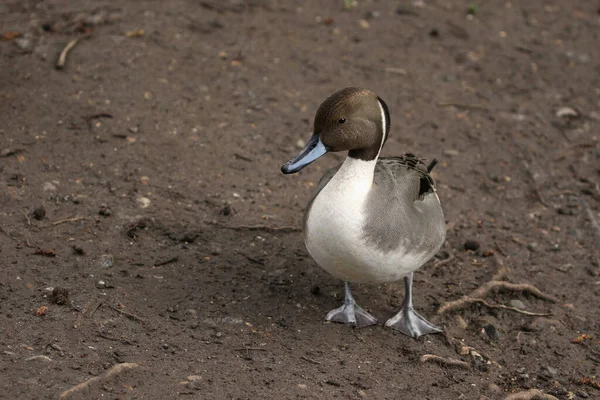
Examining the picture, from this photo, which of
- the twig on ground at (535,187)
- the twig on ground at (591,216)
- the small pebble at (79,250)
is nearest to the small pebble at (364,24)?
the twig on ground at (535,187)

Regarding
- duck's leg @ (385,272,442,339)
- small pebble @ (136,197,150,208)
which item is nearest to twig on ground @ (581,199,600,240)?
duck's leg @ (385,272,442,339)

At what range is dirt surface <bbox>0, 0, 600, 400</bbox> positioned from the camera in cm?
398

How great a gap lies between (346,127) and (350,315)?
3.64 ft

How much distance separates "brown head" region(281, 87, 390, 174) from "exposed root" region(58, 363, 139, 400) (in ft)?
3.81

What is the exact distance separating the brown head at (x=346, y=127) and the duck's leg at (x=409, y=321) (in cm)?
90

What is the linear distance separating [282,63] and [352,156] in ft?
9.92

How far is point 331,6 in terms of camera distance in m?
7.72

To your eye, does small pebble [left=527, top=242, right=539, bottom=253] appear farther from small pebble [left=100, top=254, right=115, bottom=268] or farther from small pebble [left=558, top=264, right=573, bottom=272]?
small pebble [left=100, top=254, right=115, bottom=268]

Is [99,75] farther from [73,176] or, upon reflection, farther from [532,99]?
[532,99]

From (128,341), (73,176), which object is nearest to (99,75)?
(73,176)

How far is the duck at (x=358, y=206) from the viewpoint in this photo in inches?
154

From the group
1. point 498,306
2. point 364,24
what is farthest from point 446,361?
point 364,24

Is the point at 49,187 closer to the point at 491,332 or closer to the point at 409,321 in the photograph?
the point at 409,321

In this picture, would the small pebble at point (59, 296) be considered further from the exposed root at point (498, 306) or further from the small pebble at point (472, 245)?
the small pebble at point (472, 245)
